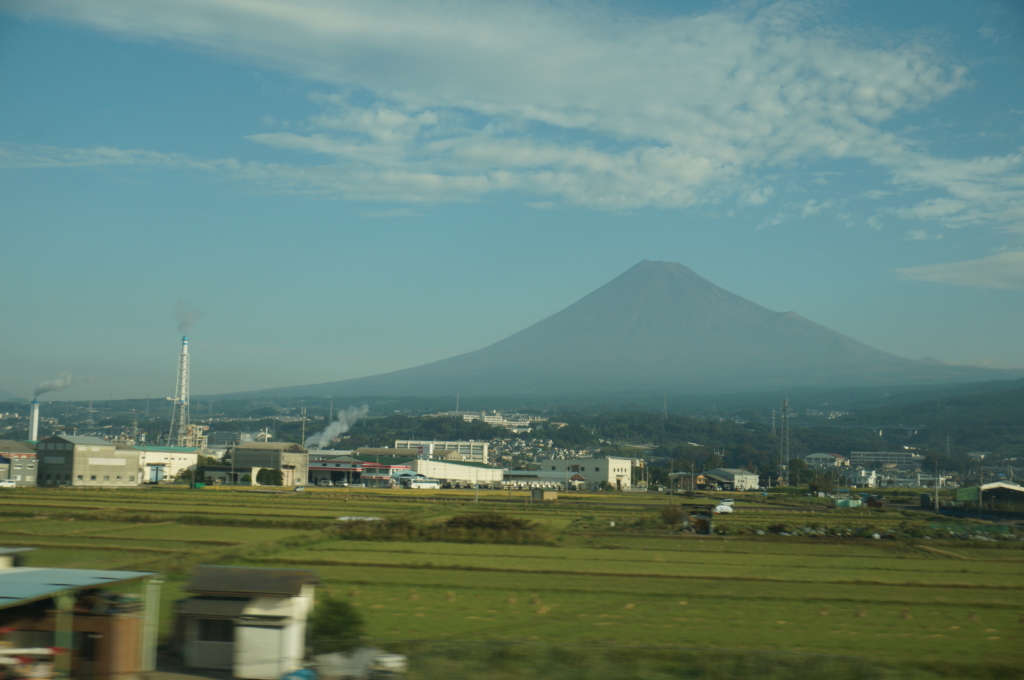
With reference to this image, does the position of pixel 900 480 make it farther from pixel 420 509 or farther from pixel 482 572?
pixel 482 572

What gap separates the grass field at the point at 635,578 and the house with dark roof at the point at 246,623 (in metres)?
1.77

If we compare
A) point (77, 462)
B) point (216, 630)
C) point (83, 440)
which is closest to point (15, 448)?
point (83, 440)

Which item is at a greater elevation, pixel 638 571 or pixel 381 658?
pixel 381 658

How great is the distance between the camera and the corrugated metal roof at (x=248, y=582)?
24.2 feet

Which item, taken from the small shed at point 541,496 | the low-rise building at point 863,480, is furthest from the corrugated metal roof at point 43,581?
the low-rise building at point 863,480

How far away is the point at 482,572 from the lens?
14.2 meters

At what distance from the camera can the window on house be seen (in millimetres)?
7465

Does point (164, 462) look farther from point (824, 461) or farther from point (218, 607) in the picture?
point (824, 461)

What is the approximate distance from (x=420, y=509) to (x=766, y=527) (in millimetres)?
12079

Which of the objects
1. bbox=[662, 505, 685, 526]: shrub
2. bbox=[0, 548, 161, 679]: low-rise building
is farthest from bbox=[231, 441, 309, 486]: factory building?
bbox=[0, 548, 161, 679]: low-rise building

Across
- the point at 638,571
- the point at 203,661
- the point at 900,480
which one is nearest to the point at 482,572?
the point at 638,571

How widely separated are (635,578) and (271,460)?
41.3m

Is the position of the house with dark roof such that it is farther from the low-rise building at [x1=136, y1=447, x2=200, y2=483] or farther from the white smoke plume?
the white smoke plume

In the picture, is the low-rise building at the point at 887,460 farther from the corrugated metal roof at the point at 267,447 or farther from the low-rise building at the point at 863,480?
the corrugated metal roof at the point at 267,447
